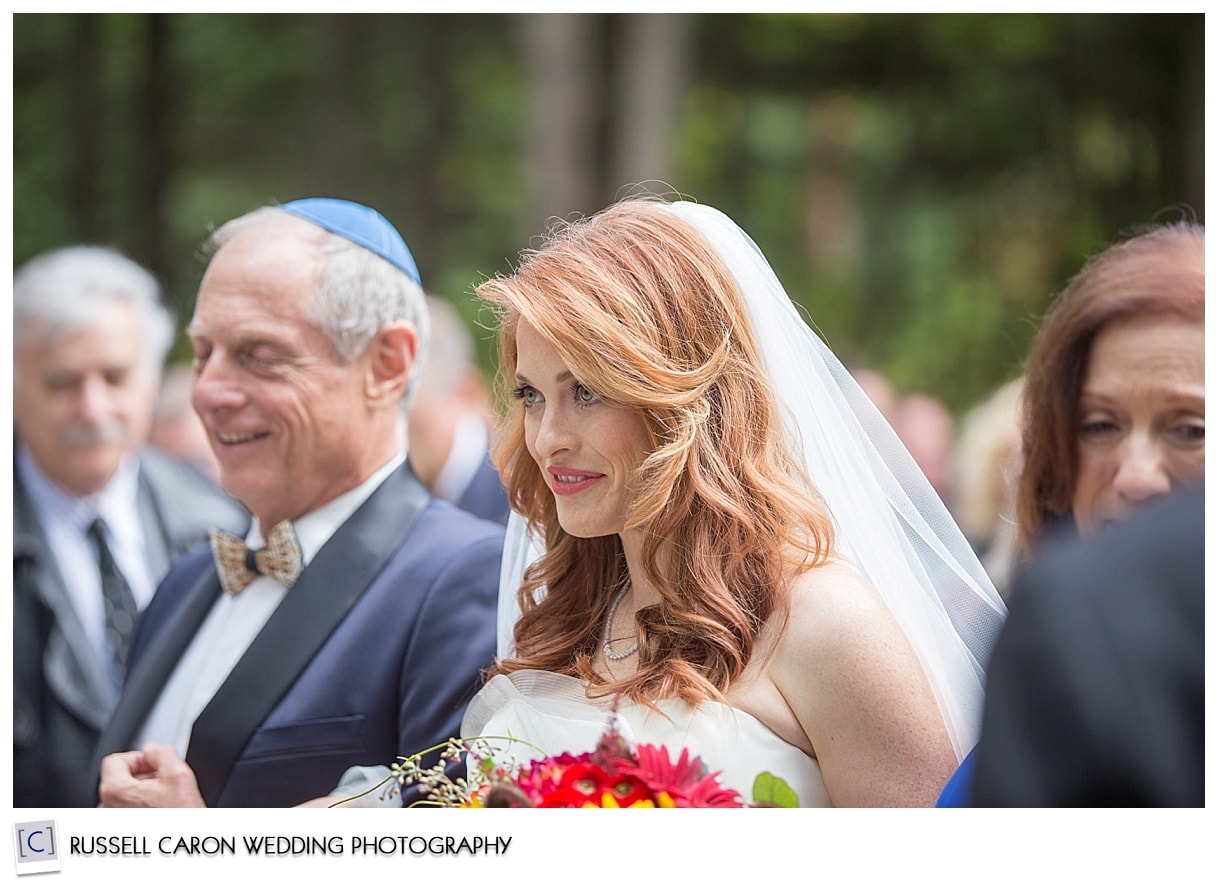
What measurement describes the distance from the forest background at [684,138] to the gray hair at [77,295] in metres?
4.10

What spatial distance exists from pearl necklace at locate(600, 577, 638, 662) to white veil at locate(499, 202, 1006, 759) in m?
0.44

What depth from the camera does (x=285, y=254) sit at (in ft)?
8.95

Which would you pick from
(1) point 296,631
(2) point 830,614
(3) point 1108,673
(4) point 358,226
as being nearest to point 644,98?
(4) point 358,226

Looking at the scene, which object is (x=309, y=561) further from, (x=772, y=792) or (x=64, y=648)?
(x=64, y=648)

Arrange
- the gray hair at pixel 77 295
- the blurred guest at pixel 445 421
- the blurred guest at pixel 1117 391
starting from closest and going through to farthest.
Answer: the blurred guest at pixel 1117 391 < the gray hair at pixel 77 295 < the blurred guest at pixel 445 421

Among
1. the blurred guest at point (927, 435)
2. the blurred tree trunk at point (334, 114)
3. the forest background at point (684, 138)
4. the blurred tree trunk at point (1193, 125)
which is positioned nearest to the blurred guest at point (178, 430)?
the forest background at point (684, 138)

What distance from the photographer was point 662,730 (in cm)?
224

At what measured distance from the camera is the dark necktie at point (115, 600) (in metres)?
4.09

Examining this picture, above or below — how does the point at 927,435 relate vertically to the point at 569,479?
below

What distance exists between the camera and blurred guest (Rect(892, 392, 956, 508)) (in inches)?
255

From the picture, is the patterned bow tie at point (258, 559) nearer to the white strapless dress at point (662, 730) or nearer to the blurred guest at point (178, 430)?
the white strapless dress at point (662, 730)

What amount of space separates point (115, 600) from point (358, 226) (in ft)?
6.60
